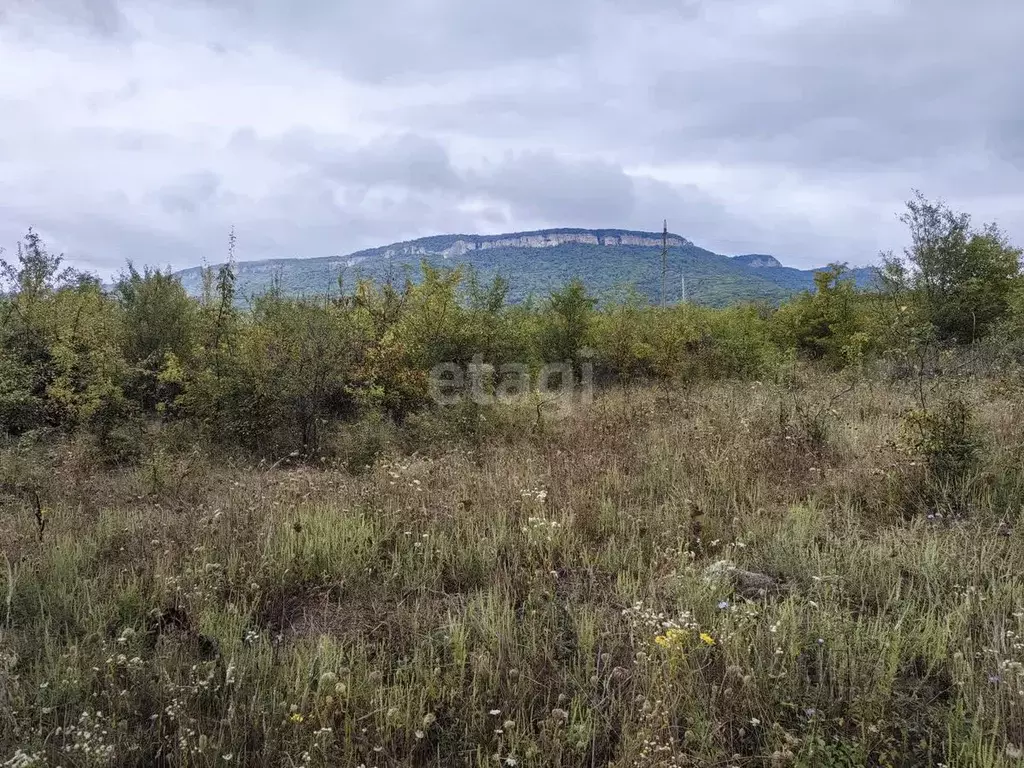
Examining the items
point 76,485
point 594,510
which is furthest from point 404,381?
point 594,510

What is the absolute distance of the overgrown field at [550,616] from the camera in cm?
210

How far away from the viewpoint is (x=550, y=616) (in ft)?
9.29

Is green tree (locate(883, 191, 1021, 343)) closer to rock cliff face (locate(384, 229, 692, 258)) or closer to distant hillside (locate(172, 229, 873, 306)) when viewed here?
distant hillside (locate(172, 229, 873, 306))

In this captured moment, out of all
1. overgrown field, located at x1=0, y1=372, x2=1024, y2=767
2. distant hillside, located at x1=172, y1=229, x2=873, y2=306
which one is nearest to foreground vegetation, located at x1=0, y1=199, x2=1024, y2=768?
overgrown field, located at x1=0, y1=372, x2=1024, y2=767

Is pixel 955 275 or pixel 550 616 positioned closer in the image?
pixel 550 616

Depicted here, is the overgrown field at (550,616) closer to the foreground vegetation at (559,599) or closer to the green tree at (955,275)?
the foreground vegetation at (559,599)

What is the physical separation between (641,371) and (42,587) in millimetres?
15774

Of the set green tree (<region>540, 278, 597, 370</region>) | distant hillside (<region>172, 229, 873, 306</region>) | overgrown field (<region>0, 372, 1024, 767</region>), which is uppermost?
distant hillside (<region>172, 229, 873, 306</region>)

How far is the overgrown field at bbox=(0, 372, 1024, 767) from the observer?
82.7 inches

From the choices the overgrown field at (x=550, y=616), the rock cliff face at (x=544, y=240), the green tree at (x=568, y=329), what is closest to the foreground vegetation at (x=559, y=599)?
the overgrown field at (x=550, y=616)

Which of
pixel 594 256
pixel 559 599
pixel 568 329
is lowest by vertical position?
pixel 559 599

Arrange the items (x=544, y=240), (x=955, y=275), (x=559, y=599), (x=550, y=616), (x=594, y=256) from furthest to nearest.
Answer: (x=544, y=240) < (x=594, y=256) < (x=955, y=275) < (x=559, y=599) < (x=550, y=616)

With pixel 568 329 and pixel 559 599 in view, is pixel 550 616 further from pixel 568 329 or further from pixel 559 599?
pixel 568 329

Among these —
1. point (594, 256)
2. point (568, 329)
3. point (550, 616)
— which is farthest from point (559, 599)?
point (594, 256)
